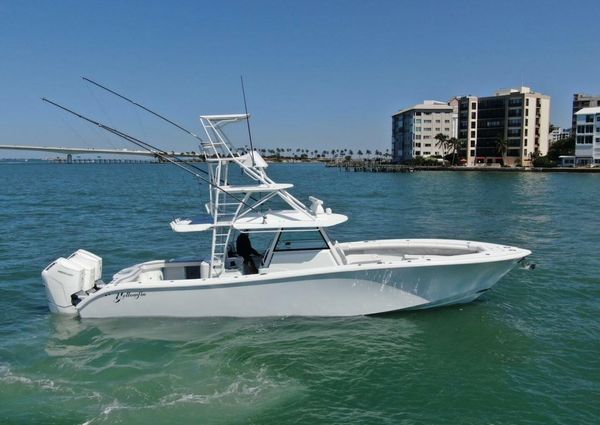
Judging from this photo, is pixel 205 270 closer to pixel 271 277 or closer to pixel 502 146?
pixel 271 277

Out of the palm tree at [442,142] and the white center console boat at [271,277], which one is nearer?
the white center console boat at [271,277]

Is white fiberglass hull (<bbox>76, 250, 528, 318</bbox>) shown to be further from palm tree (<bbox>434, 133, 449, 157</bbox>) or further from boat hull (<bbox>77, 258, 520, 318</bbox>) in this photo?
Answer: palm tree (<bbox>434, 133, 449, 157</bbox>)

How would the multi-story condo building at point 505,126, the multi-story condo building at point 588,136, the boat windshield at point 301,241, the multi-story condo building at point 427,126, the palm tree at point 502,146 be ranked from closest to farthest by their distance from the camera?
the boat windshield at point 301,241 → the multi-story condo building at point 588,136 → the multi-story condo building at point 505,126 → the palm tree at point 502,146 → the multi-story condo building at point 427,126

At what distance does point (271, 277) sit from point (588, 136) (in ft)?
362

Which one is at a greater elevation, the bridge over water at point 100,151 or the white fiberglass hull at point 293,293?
the bridge over water at point 100,151

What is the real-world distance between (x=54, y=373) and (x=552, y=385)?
26.4 feet

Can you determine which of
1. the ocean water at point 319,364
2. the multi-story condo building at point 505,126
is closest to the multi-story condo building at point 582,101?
the multi-story condo building at point 505,126

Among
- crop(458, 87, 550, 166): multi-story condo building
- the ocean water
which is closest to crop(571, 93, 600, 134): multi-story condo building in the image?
crop(458, 87, 550, 166): multi-story condo building

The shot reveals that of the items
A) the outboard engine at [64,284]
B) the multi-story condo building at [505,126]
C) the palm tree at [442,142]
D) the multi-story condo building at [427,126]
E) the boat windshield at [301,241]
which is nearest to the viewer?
the outboard engine at [64,284]

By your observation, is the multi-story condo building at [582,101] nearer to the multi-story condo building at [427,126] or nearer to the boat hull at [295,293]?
the multi-story condo building at [427,126]

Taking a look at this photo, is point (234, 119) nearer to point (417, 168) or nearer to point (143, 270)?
point (143, 270)

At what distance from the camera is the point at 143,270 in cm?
1130

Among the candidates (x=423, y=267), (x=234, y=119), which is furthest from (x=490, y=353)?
(x=234, y=119)

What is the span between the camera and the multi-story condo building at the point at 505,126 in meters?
114
